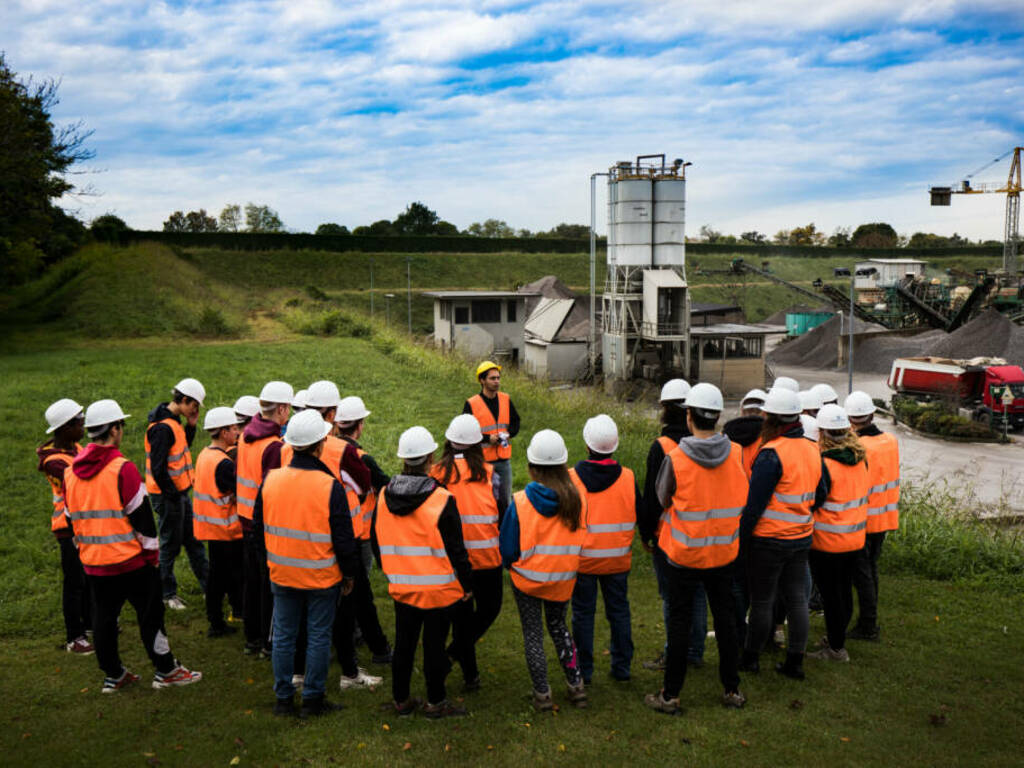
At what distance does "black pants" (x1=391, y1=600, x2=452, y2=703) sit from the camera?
468 centimetres

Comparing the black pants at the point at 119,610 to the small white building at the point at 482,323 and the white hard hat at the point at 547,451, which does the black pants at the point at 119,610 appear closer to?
the white hard hat at the point at 547,451

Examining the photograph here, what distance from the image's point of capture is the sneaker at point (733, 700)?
4.93m

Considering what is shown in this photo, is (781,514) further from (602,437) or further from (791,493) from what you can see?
(602,437)

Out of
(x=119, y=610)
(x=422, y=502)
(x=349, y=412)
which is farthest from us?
(x=349, y=412)

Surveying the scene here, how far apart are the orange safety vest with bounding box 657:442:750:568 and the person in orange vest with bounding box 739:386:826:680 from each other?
299 millimetres

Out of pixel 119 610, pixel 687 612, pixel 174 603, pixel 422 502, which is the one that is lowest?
pixel 174 603

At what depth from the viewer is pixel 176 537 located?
6.97 meters

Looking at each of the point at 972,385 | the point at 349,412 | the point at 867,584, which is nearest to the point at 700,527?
the point at 867,584

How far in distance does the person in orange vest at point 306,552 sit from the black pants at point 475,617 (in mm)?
A: 868

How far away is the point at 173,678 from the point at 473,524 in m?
2.44

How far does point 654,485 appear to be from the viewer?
5.09m

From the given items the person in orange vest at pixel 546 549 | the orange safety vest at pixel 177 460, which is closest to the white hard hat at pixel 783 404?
the person in orange vest at pixel 546 549

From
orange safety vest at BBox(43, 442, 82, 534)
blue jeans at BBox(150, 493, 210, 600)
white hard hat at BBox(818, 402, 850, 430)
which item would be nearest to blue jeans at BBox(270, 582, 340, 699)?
orange safety vest at BBox(43, 442, 82, 534)

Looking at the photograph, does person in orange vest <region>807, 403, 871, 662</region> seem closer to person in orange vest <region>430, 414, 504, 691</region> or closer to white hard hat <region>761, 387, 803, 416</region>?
white hard hat <region>761, 387, 803, 416</region>
